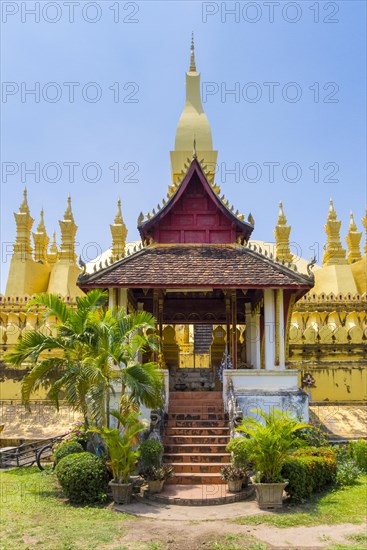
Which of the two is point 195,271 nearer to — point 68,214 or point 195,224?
point 195,224

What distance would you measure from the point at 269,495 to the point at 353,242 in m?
22.0

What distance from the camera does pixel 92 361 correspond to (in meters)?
11.8

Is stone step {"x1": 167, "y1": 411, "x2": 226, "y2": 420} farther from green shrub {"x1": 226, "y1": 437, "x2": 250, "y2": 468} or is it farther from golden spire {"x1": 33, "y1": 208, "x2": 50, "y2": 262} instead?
golden spire {"x1": 33, "y1": 208, "x2": 50, "y2": 262}

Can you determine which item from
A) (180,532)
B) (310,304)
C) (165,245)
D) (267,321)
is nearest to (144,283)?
(165,245)

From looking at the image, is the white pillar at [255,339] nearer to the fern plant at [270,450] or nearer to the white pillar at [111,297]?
the white pillar at [111,297]

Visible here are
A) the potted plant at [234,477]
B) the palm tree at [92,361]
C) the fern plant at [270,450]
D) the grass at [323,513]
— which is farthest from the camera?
the palm tree at [92,361]

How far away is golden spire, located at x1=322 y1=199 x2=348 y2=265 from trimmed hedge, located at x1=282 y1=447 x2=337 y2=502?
1760 cm

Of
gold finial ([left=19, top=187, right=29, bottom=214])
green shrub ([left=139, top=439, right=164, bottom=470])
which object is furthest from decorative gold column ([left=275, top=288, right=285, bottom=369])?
gold finial ([left=19, top=187, right=29, bottom=214])

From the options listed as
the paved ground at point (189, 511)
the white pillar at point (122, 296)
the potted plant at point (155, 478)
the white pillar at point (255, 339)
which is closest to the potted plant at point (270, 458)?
the paved ground at point (189, 511)

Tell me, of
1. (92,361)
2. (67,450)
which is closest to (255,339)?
(92,361)

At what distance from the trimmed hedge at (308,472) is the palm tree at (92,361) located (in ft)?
9.96

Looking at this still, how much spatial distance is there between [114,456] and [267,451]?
9.54ft

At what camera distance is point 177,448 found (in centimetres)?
1302

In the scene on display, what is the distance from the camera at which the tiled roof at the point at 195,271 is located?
14.9 meters
